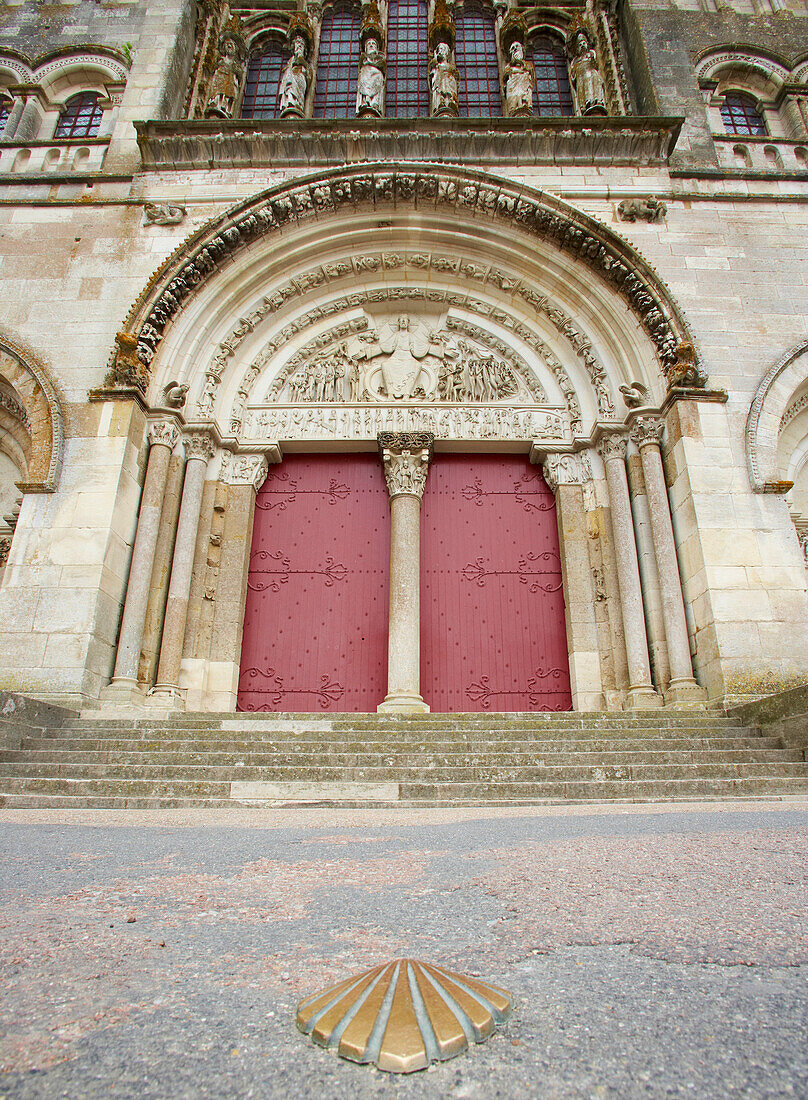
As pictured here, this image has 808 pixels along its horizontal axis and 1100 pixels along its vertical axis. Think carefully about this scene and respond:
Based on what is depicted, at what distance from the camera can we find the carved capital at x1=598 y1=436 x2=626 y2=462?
7.95m

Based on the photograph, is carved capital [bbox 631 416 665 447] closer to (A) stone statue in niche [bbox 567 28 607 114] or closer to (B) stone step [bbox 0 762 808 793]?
(B) stone step [bbox 0 762 808 793]

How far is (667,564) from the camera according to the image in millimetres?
7148

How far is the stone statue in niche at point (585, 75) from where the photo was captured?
9.64 m

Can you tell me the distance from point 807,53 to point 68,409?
1265 centimetres

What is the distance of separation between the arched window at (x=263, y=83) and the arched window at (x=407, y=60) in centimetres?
196

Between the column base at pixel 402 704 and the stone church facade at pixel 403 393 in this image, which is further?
the stone church facade at pixel 403 393

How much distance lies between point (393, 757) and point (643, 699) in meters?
3.19

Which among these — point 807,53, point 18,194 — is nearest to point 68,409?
point 18,194

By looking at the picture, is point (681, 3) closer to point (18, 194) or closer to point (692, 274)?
point (692, 274)

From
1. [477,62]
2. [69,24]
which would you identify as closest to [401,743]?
[477,62]

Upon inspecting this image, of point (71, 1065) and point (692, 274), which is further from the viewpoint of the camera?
point (692, 274)

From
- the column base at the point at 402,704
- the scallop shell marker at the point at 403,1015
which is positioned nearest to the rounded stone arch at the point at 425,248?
the column base at the point at 402,704

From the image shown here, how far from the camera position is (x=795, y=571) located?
6750 mm

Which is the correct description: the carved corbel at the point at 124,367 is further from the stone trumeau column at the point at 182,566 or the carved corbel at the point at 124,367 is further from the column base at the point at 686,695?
the column base at the point at 686,695
